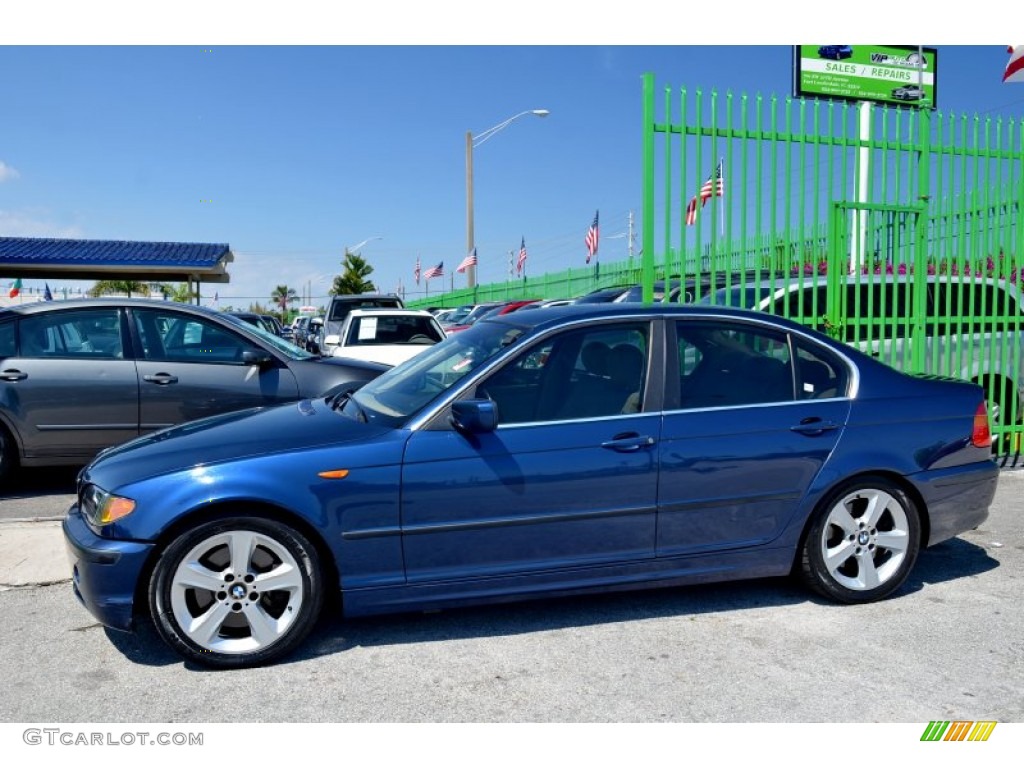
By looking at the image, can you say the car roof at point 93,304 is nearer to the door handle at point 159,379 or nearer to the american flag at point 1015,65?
the door handle at point 159,379

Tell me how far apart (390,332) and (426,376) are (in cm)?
786

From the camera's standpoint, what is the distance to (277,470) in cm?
369

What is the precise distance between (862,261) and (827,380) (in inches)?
129

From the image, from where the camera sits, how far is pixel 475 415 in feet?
12.4

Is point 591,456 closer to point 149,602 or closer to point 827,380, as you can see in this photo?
point 827,380

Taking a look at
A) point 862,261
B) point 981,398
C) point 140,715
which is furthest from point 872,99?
point 140,715

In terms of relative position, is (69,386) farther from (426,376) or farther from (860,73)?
(860,73)

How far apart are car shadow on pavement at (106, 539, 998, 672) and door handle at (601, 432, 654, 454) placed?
0.86m

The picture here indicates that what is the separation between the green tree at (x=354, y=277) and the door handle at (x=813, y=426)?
5461cm

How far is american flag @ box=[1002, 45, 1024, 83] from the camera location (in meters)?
8.45

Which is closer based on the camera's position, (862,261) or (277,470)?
(277,470)

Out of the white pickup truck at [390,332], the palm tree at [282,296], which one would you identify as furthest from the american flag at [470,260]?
the palm tree at [282,296]

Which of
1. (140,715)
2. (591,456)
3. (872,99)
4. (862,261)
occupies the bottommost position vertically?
(140,715)

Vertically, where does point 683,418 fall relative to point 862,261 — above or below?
below
